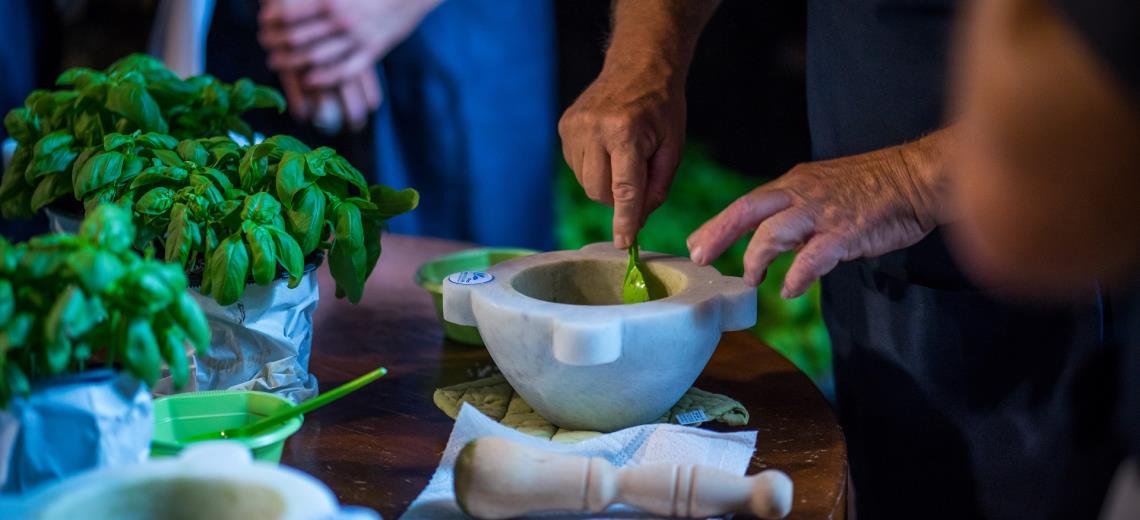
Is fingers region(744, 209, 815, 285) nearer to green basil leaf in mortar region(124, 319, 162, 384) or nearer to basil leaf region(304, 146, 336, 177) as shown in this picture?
basil leaf region(304, 146, 336, 177)

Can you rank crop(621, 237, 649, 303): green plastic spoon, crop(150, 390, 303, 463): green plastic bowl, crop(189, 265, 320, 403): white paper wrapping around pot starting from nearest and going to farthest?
crop(150, 390, 303, 463): green plastic bowl < crop(189, 265, 320, 403): white paper wrapping around pot < crop(621, 237, 649, 303): green plastic spoon

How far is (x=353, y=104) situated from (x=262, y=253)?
1.57 metres

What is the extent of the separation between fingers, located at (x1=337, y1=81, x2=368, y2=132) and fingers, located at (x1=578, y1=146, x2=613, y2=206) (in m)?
1.28

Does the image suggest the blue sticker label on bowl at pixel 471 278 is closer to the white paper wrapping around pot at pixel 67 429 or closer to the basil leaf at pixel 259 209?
the basil leaf at pixel 259 209

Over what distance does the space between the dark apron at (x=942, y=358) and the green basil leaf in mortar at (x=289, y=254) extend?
2.65ft

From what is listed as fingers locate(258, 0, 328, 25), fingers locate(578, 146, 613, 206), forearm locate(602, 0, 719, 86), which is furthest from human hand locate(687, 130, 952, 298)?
fingers locate(258, 0, 328, 25)

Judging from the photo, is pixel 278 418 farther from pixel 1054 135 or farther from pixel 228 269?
pixel 1054 135

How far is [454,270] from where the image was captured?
1.39 metres

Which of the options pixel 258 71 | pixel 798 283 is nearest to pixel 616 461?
pixel 798 283

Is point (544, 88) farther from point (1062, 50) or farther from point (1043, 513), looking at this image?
point (1062, 50)

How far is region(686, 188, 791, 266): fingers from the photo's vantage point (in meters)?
1.09

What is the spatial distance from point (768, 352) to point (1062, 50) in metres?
0.62

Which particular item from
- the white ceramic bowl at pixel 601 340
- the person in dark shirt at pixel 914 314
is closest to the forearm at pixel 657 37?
the person in dark shirt at pixel 914 314

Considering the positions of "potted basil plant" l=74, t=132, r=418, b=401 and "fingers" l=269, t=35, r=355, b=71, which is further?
"fingers" l=269, t=35, r=355, b=71
